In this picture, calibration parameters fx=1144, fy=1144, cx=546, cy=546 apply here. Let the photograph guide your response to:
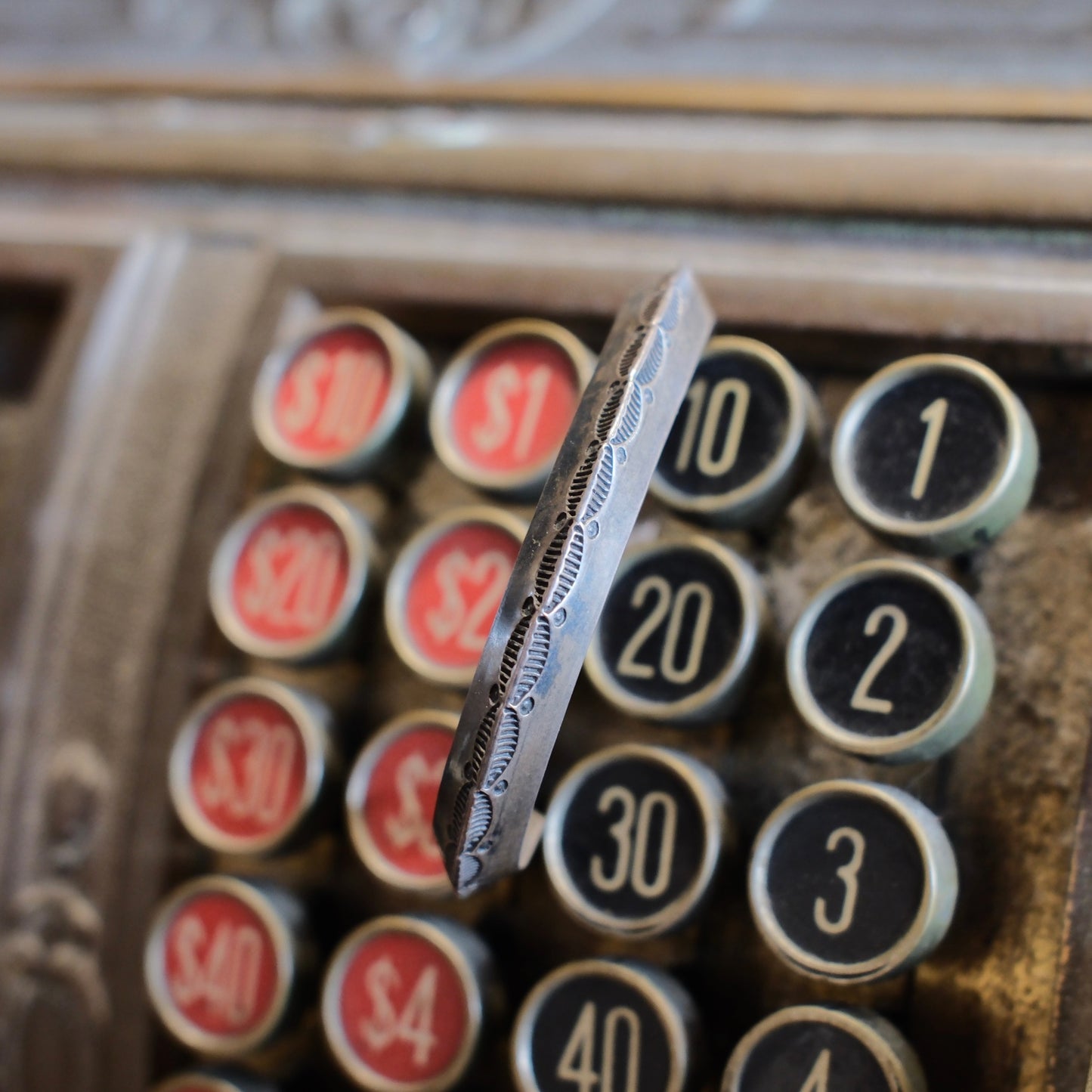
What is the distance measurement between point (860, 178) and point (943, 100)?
110 mm

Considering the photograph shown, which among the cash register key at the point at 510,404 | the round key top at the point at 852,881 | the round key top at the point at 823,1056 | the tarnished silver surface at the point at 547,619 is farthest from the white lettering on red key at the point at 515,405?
the round key top at the point at 823,1056

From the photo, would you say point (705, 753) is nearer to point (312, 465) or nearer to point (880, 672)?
point (880, 672)

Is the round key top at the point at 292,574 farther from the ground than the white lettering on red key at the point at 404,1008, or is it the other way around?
the round key top at the point at 292,574

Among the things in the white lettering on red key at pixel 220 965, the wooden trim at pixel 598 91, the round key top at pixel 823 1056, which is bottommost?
the white lettering on red key at pixel 220 965

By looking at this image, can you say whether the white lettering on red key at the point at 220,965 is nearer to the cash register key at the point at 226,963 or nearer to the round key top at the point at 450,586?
the cash register key at the point at 226,963

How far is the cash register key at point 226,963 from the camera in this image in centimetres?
90

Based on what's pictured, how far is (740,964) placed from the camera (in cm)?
84

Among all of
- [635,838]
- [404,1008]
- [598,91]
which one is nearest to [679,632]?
[635,838]

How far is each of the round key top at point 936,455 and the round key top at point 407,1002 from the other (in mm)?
443

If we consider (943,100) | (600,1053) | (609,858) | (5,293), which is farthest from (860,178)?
(5,293)

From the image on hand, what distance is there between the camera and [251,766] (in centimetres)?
96

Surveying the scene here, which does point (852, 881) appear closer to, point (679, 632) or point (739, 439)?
point (679, 632)

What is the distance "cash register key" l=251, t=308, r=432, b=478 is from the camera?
0.97 m

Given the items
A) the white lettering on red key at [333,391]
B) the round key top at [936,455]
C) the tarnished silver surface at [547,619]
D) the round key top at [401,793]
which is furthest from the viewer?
the white lettering on red key at [333,391]
